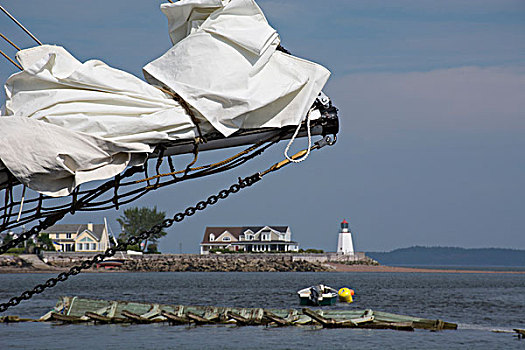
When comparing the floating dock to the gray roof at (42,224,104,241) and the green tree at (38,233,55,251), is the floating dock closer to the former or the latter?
the green tree at (38,233,55,251)

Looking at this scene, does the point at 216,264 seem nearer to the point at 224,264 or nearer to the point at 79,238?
the point at 224,264

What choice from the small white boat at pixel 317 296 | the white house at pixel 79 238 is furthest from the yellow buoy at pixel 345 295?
the white house at pixel 79 238

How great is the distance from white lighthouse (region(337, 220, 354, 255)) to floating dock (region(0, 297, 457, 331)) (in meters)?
88.7

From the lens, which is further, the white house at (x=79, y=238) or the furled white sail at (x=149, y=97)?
the white house at (x=79, y=238)

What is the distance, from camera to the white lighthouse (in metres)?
118

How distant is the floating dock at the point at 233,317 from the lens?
87.9ft

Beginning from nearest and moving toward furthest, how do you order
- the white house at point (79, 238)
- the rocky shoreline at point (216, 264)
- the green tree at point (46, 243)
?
the rocky shoreline at point (216, 264) < the green tree at point (46, 243) < the white house at point (79, 238)

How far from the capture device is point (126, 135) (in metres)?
6.04

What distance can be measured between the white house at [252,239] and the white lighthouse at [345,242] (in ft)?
25.0

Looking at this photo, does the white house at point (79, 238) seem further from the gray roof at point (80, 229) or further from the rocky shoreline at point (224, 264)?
the rocky shoreline at point (224, 264)

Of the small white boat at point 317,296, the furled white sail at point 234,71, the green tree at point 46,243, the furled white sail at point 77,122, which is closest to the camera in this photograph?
the furled white sail at point 77,122

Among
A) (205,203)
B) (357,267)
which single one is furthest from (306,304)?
(357,267)

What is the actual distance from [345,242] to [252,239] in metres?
14.4

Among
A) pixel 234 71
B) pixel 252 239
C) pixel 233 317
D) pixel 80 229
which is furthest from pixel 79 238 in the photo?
pixel 234 71
